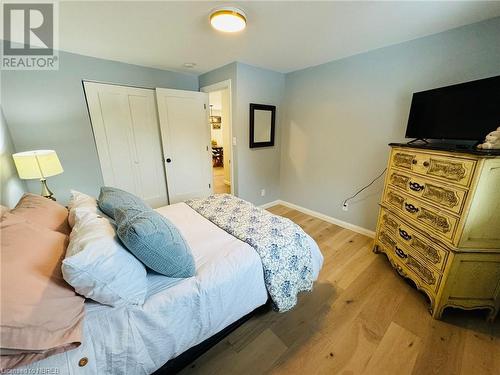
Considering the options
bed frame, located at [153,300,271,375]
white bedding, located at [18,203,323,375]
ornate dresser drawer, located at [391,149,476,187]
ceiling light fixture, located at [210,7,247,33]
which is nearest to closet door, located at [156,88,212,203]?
ceiling light fixture, located at [210,7,247,33]

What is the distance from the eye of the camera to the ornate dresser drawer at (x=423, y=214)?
143 cm

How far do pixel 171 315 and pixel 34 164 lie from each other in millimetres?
1866

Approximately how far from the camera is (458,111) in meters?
1.64

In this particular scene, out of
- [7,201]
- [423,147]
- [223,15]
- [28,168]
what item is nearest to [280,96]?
[223,15]

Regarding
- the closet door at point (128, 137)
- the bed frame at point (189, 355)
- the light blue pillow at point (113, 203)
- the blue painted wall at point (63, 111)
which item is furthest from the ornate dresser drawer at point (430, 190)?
the blue painted wall at point (63, 111)

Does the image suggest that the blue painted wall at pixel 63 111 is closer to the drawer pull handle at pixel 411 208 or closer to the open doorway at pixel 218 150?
the open doorway at pixel 218 150

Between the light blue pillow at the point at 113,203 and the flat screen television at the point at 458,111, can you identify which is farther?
the flat screen television at the point at 458,111

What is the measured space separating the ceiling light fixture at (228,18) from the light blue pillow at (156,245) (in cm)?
159

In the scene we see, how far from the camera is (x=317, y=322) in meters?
1.51

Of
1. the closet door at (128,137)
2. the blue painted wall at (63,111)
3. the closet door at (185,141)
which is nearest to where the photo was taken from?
the blue painted wall at (63,111)

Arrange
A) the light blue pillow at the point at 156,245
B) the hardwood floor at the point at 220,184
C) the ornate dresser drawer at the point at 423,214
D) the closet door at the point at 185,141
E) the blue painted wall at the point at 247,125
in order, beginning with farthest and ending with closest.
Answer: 1. the hardwood floor at the point at 220,184
2. the closet door at the point at 185,141
3. the blue painted wall at the point at 247,125
4. the ornate dresser drawer at the point at 423,214
5. the light blue pillow at the point at 156,245

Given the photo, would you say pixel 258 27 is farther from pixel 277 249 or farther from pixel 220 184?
pixel 220 184

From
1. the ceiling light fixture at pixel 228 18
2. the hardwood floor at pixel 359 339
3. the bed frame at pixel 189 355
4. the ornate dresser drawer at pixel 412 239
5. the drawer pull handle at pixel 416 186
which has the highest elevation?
the ceiling light fixture at pixel 228 18

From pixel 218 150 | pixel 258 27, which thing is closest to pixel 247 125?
pixel 258 27
